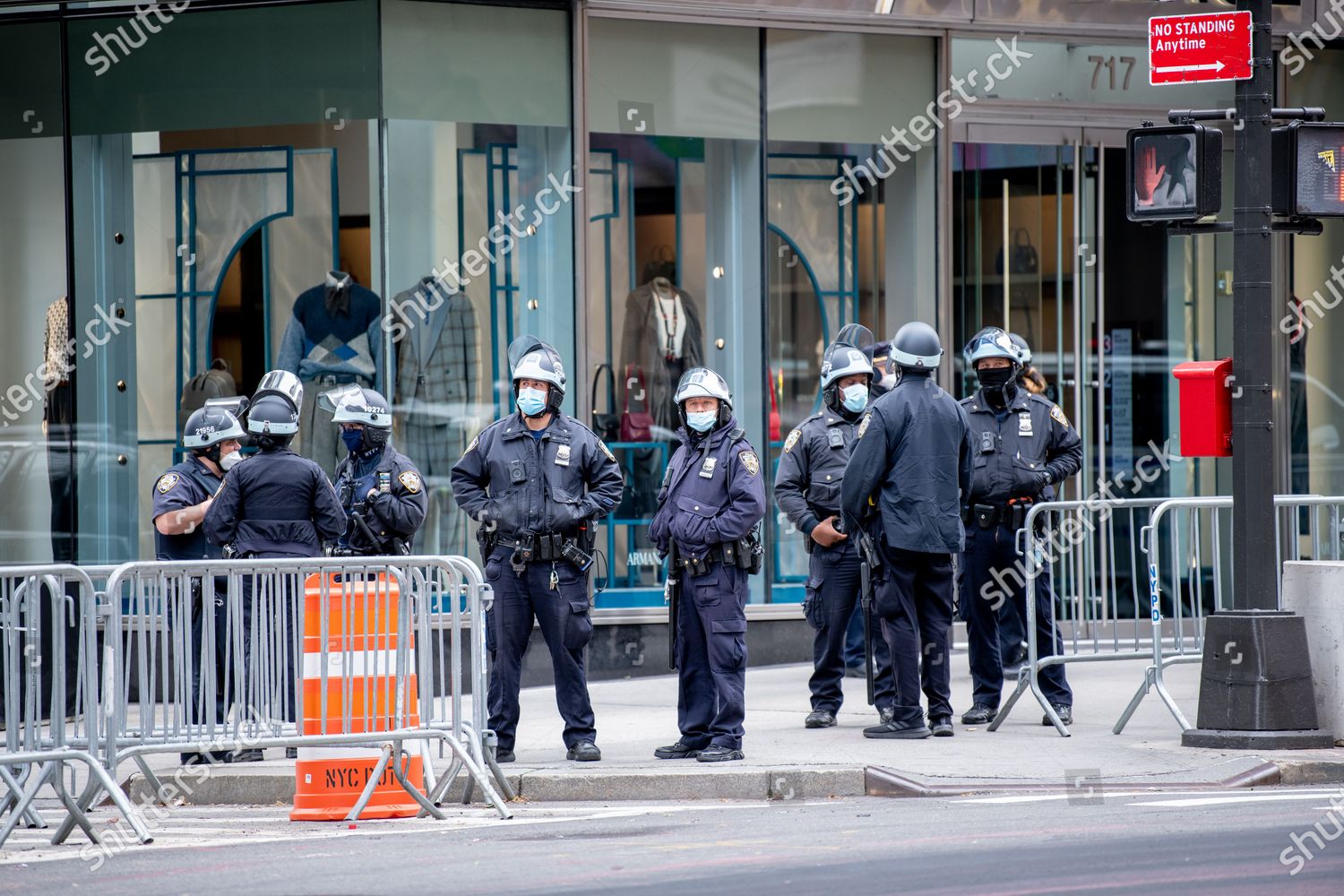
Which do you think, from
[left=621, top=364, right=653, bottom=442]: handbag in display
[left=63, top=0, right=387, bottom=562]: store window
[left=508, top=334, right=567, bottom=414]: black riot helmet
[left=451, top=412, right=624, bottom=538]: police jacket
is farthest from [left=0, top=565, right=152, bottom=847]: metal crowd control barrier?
[left=621, top=364, right=653, bottom=442]: handbag in display

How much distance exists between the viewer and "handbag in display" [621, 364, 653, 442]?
14062 mm

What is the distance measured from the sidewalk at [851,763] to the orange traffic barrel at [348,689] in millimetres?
814

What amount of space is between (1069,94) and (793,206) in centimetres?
251

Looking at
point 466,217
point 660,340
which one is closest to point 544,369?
point 466,217

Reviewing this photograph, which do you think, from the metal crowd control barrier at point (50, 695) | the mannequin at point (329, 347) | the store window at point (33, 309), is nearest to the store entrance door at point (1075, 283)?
the mannequin at point (329, 347)

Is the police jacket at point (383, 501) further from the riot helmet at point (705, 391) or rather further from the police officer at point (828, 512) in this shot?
the police officer at point (828, 512)

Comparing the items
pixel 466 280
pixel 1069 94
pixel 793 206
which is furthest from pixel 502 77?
pixel 1069 94

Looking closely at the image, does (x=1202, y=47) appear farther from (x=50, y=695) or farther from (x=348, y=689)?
(x=50, y=695)

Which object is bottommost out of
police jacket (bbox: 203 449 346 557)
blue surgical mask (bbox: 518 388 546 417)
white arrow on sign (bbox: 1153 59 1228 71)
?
police jacket (bbox: 203 449 346 557)

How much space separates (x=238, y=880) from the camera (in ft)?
23.4

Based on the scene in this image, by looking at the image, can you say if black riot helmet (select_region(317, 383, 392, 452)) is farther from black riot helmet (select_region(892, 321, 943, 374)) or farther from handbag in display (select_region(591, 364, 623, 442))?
black riot helmet (select_region(892, 321, 943, 374))

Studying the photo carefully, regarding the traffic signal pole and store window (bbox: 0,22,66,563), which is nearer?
the traffic signal pole

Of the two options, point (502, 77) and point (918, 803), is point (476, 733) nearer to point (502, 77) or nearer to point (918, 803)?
point (918, 803)

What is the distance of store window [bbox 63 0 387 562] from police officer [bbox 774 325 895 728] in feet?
11.3
